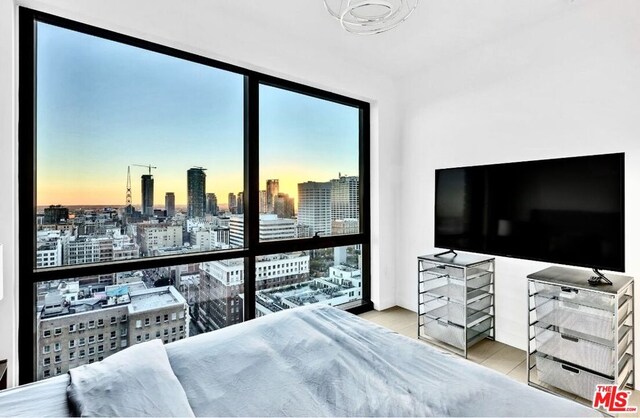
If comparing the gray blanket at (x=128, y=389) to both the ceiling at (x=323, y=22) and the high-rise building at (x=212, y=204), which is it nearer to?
the high-rise building at (x=212, y=204)

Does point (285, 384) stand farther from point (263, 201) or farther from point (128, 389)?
point (263, 201)

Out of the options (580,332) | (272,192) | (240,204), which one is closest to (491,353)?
(580,332)

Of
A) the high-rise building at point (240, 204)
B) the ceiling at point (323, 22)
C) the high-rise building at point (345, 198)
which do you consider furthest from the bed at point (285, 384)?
the ceiling at point (323, 22)

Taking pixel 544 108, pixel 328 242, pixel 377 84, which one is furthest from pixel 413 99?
pixel 328 242

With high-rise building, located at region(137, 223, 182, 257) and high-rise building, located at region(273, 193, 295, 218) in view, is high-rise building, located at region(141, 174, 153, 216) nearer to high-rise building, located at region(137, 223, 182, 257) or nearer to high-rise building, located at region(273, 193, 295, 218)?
high-rise building, located at region(137, 223, 182, 257)

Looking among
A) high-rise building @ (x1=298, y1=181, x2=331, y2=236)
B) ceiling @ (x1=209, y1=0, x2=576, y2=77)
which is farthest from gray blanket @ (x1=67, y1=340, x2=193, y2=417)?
ceiling @ (x1=209, y1=0, x2=576, y2=77)
